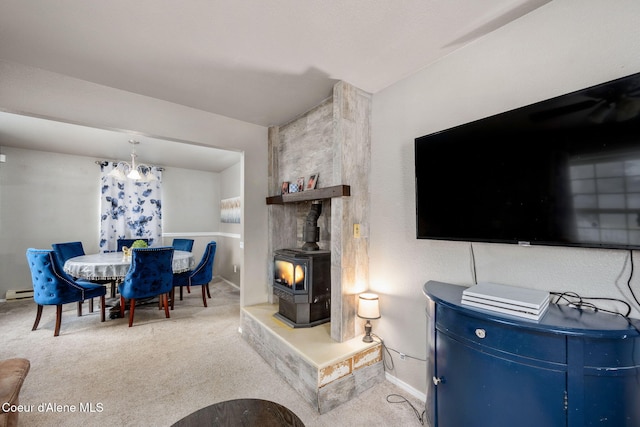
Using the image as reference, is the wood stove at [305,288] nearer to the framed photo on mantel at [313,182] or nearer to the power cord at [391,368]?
the power cord at [391,368]

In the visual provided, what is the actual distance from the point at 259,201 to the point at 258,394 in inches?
80.4

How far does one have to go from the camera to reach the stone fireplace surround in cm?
191

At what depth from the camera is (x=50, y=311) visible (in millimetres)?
3766

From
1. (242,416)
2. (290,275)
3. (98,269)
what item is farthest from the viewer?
(98,269)

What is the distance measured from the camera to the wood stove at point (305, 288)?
8.04 ft

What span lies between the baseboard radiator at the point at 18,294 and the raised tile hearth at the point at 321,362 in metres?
4.72

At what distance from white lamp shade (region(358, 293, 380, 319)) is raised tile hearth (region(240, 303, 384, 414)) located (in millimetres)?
251

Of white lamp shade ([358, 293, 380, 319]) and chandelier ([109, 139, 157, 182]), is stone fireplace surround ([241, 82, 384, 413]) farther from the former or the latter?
chandelier ([109, 139, 157, 182])

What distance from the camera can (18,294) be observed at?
14.0 ft

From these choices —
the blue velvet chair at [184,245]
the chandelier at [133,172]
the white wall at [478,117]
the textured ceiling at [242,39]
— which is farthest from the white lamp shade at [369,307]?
the blue velvet chair at [184,245]

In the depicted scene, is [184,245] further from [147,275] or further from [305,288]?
[305,288]

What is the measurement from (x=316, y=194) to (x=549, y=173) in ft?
5.38

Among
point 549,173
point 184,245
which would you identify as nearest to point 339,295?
point 549,173

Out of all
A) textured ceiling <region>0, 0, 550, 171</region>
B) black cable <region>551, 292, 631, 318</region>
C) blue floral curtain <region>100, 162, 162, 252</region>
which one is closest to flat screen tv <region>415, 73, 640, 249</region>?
black cable <region>551, 292, 631, 318</region>
